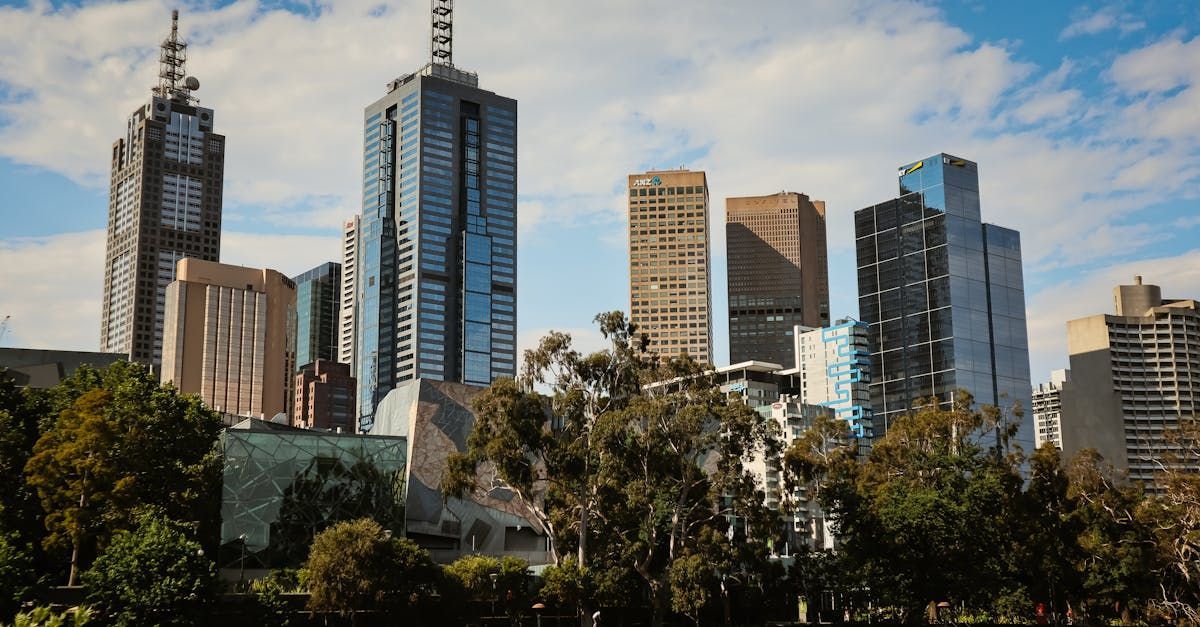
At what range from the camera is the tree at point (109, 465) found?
5831cm

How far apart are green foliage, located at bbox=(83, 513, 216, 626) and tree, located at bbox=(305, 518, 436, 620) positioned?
18.1 feet

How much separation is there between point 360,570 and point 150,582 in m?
9.61

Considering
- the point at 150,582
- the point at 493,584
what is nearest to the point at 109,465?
the point at 150,582

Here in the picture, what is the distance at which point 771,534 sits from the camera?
2670 inches

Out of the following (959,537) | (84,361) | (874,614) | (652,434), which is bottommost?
(874,614)

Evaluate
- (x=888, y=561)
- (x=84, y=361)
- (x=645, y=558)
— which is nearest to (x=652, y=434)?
(x=645, y=558)

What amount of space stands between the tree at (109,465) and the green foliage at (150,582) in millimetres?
6711

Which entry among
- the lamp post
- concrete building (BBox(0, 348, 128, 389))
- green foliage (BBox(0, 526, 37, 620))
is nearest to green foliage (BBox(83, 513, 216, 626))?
green foliage (BBox(0, 526, 37, 620))

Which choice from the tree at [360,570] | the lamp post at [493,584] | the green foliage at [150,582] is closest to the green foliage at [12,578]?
the green foliage at [150,582]

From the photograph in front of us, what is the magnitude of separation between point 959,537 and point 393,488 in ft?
115

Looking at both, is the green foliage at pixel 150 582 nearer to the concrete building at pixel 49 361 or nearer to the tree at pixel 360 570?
the tree at pixel 360 570

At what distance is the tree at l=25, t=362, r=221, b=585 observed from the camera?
2296 inches

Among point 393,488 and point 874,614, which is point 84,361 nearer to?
point 393,488

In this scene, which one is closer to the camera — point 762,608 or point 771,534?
point 771,534
